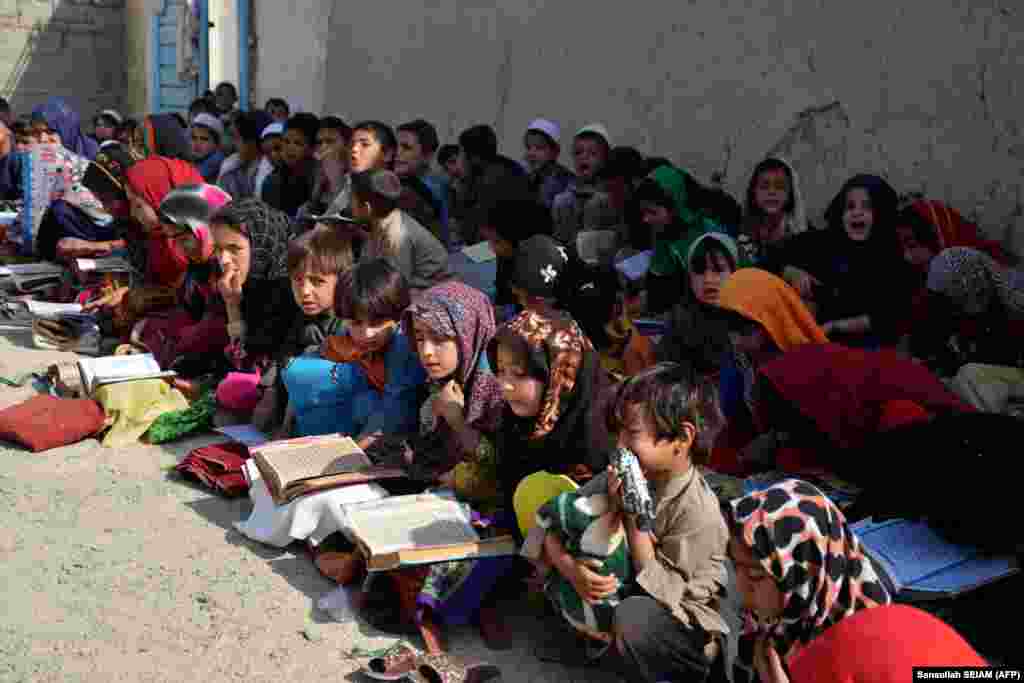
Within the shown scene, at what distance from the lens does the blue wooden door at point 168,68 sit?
14695 millimetres

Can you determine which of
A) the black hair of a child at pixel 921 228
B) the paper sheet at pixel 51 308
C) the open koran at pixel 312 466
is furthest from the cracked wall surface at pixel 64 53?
the black hair of a child at pixel 921 228

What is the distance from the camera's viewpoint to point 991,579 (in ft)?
9.27

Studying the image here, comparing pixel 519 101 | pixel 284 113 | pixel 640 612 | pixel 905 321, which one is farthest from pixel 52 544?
pixel 284 113

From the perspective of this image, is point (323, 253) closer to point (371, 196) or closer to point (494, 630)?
point (371, 196)

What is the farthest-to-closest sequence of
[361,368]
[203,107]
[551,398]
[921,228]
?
[203,107], [921,228], [361,368], [551,398]

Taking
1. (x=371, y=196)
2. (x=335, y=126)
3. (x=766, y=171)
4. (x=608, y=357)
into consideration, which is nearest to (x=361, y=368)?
(x=608, y=357)

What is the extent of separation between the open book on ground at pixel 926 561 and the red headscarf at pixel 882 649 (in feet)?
2.61

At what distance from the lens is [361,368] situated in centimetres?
441

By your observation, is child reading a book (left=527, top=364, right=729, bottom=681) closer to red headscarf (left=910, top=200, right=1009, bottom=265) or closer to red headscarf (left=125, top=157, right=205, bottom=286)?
red headscarf (left=910, top=200, right=1009, bottom=265)

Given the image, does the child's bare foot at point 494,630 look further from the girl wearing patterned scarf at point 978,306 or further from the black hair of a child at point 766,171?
the black hair of a child at point 766,171

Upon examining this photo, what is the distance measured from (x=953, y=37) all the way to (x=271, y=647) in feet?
12.7

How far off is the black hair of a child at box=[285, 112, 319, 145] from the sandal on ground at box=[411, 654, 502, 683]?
5.64m

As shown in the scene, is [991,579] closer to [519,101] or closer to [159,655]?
[159,655]

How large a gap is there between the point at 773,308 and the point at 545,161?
334 centimetres
